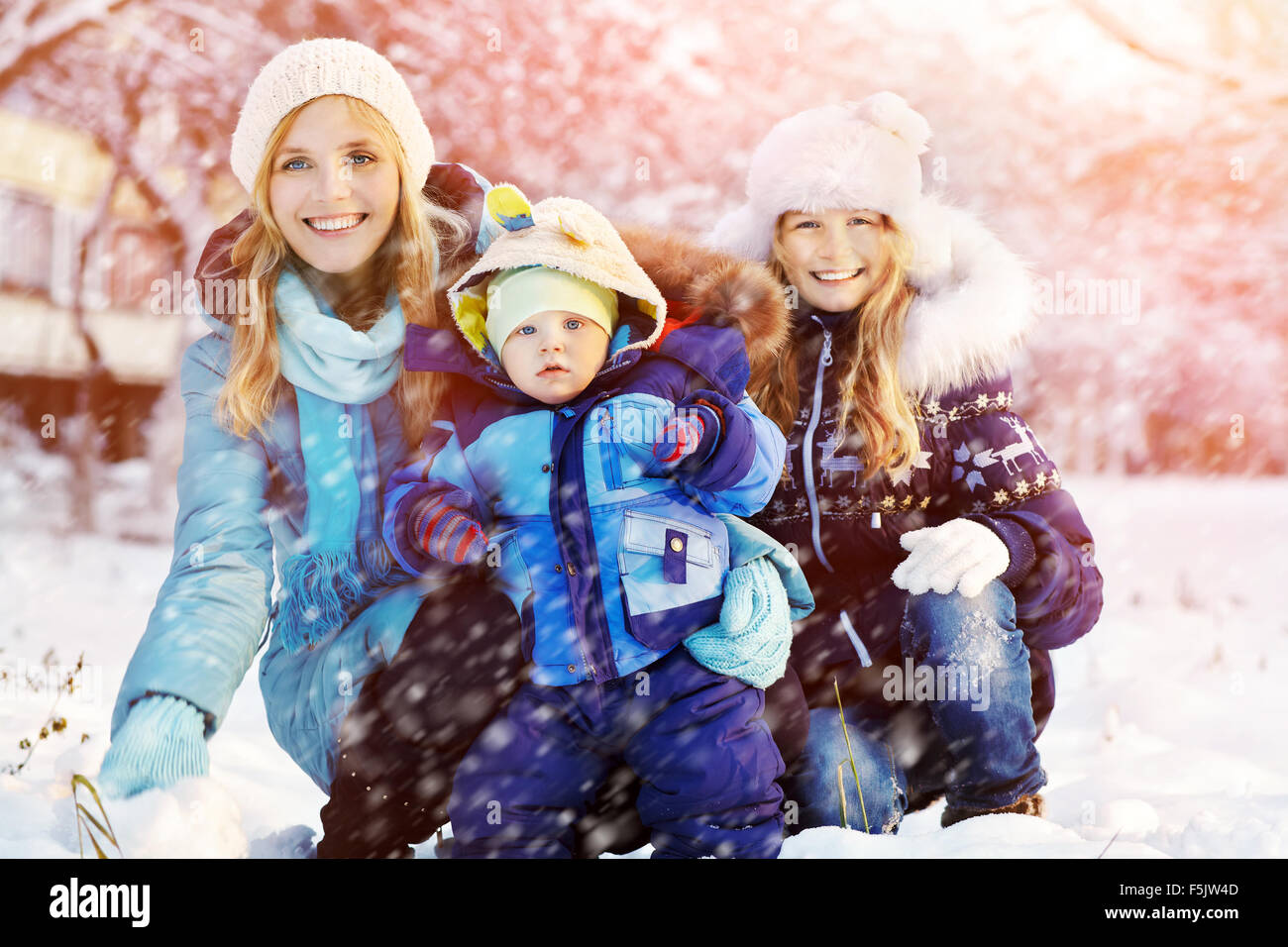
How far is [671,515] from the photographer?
191cm

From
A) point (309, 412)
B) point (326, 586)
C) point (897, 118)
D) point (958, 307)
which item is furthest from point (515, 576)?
point (897, 118)

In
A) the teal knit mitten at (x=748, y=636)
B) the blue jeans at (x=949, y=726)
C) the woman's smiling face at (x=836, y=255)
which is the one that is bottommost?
the blue jeans at (x=949, y=726)

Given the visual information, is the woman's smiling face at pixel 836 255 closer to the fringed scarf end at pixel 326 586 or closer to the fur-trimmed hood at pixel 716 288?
the fur-trimmed hood at pixel 716 288

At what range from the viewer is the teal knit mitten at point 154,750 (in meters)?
1.88

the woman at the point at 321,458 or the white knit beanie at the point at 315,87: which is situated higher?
the white knit beanie at the point at 315,87

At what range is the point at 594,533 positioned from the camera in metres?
1.89

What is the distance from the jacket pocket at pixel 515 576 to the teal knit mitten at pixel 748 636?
0.29m

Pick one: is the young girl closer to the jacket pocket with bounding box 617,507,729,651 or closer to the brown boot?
the jacket pocket with bounding box 617,507,729,651

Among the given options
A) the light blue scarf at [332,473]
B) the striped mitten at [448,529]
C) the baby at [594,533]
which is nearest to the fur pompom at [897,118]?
the baby at [594,533]

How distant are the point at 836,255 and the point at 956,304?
0.92 ft

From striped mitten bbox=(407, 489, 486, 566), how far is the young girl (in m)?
0.24
